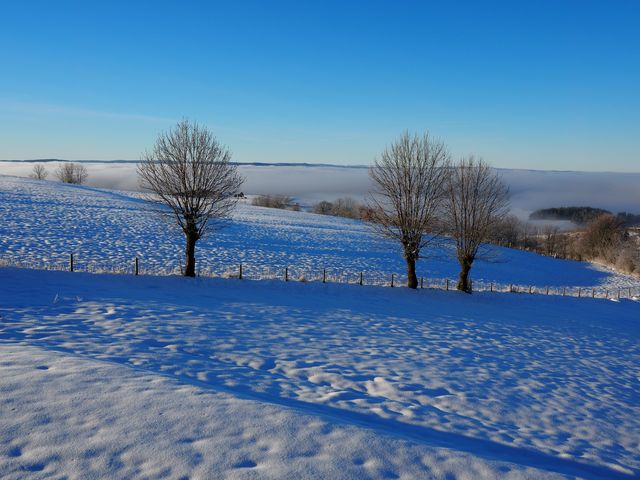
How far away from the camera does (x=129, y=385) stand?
295 inches

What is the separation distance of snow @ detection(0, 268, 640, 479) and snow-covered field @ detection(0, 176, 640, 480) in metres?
0.04

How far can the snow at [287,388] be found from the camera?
5754 mm

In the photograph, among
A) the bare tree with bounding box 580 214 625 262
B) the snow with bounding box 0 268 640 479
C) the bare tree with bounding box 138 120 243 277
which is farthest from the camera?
the bare tree with bounding box 580 214 625 262

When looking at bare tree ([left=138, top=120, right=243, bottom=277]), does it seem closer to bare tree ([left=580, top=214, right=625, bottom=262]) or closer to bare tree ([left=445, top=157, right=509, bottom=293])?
bare tree ([left=445, top=157, right=509, bottom=293])

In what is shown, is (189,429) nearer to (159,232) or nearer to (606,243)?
(159,232)

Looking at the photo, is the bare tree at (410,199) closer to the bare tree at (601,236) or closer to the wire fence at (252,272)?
the wire fence at (252,272)

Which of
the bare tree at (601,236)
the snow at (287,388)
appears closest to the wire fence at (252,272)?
the snow at (287,388)

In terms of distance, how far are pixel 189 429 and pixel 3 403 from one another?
2711 millimetres

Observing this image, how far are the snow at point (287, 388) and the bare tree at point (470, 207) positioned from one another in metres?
7.69

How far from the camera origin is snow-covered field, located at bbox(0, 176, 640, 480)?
5.78m

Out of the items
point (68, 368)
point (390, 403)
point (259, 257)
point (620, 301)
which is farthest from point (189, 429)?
point (620, 301)

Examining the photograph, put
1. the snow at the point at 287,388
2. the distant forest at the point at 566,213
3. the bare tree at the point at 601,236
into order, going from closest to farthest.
Answer: 1. the snow at the point at 287,388
2. the bare tree at the point at 601,236
3. the distant forest at the point at 566,213

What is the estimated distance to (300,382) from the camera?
9758 millimetres

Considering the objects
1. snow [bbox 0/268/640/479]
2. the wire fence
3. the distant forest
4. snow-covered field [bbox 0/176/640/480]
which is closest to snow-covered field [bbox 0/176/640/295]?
the wire fence
